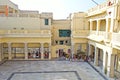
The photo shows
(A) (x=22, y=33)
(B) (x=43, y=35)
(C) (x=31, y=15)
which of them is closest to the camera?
(A) (x=22, y=33)

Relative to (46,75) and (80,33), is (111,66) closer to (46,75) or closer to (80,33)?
(46,75)

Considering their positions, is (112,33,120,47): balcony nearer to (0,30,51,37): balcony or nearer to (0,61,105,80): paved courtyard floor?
(0,61,105,80): paved courtyard floor

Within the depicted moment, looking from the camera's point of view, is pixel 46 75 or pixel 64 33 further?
pixel 64 33

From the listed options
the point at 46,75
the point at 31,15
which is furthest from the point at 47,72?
the point at 31,15

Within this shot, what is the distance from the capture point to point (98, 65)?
24.3m

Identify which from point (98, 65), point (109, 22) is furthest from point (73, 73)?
point (109, 22)

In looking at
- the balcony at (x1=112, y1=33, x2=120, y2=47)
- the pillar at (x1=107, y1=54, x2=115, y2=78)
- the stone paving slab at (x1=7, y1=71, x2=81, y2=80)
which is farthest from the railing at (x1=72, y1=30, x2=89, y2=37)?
the balcony at (x1=112, y1=33, x2=120, y2=47)

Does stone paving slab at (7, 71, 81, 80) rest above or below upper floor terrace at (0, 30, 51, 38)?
below

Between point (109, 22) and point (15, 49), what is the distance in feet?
56.6

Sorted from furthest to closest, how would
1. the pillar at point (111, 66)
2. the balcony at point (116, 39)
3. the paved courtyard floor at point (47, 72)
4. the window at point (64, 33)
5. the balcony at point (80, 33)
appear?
1. the window at point (64, 33)
2. the balcony at point (80, 33)
3. the paved courtyard floor at point (47, 72)
4. the pillar at point (111, 66)
5. the balcony at point (116, 39)

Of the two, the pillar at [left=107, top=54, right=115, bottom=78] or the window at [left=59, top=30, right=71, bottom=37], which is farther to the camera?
the window at [left=59, top=30, right=71, bottom=37]

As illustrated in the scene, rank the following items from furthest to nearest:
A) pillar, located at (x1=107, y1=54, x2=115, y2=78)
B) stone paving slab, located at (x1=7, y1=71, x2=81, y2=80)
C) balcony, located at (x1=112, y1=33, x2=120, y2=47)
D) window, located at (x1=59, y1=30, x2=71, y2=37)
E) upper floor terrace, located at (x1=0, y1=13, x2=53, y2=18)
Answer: window, located at (x1=59, y1=30, x2=71, y2=37) → upper floor terrace, located at (x1=0, y1=13, x2=53, y2=18) → stone paving slab, located at (x1=7, y1=71, x2=81, y2=80) → pillar, located at (x1=107, y1=54, x2=115, y2=78) → balcony, located at (x1=112, y1=33, x2=120, y2=47)

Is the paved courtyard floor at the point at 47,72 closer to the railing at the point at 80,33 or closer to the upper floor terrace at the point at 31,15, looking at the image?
the railing at the point at 80,33

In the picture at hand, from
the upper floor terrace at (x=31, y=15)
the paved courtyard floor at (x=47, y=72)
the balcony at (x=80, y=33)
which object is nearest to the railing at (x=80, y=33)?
the balcony at (x=80, y=33)
